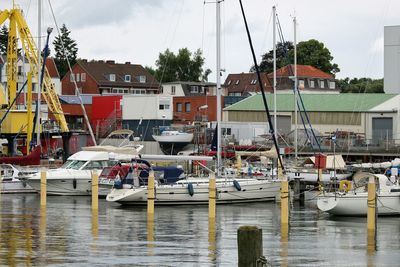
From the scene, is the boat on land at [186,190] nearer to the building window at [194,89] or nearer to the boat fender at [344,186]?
the boat fender at [344,186]

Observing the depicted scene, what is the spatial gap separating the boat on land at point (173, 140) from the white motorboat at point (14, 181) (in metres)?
31.5

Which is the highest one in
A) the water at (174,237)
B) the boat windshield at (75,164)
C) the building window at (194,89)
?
the building window at (194,89)

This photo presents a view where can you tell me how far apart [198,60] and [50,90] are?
89.6 metres

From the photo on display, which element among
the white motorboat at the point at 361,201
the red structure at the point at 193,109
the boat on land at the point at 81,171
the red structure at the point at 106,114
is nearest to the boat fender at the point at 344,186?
the white motorboat at the point at 361,201

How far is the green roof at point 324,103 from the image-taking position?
88.9 meters

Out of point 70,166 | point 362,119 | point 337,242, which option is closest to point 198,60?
point 362,119

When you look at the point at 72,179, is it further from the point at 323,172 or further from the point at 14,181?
the point at 323,172

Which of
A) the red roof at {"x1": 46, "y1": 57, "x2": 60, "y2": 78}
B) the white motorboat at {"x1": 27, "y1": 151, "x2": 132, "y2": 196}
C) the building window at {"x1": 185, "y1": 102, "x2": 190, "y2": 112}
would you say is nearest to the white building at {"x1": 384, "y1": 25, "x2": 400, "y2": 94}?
the building window at {"x1": 185, "y1": 102, "x2": 190, "y2": 112}

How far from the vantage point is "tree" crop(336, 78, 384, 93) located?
136 meters

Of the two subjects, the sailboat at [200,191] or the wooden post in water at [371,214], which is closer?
the wooden post in water at [371,214]

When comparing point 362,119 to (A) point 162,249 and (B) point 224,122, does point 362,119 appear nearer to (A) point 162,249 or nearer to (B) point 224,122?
(B) point 224,122

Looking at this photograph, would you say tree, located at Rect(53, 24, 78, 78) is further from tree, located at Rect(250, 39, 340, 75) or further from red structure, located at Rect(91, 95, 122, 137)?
red structure, located at Rect(91, 95, 122, 137)

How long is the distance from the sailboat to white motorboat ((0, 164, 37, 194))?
10372mm

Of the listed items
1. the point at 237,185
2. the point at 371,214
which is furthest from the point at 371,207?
the point at 237,185
